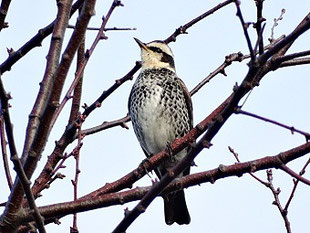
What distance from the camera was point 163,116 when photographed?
6.14 m

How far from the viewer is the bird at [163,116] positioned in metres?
6.12

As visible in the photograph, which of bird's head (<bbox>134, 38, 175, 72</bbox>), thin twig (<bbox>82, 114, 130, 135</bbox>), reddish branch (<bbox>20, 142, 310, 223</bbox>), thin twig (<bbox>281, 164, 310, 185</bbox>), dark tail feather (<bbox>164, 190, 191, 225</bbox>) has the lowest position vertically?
thin twig (<bbox>281, 164, 310, 185</bbox>)

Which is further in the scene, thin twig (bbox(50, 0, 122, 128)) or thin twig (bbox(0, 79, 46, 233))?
thin twig (bbox(50, 0, 122, 128))

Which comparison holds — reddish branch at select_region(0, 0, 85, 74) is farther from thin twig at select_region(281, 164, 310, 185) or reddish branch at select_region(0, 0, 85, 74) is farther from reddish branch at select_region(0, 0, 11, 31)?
thin twig at select_region(281, 164, 310, 185)

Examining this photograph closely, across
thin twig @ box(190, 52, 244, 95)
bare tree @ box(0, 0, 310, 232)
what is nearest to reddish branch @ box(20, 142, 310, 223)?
bare tree @ box(0, 0, 310, 232)

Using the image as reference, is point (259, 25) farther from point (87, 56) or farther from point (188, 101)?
point (188, 101)

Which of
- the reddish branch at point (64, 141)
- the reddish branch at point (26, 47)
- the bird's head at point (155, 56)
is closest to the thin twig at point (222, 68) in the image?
the reddish branch at point (64, 141)

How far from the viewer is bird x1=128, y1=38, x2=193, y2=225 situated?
6.12 metres

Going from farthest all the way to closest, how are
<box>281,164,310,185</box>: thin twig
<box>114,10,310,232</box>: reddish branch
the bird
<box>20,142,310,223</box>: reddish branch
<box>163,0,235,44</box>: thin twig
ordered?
1. the bird
2. <box>163,0,235,44</box>: thin twig
3. <box>20,142,310,223</box>: reddish branch
4. <box>281,164,310,185</box>: thin twig
5. <box>114,10,310,232</box>: reddish branch

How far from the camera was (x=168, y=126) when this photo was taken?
6.19 m

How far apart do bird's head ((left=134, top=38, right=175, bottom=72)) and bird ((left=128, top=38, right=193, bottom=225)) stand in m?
0.39

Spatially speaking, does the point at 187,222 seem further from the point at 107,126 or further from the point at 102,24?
the point at 102,24

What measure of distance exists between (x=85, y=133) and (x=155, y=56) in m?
3.23

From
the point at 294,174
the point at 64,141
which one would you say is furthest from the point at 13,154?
the point at 64,141
